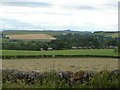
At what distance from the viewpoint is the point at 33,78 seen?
998 centimetres

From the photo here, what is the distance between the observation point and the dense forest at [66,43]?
4006 cm

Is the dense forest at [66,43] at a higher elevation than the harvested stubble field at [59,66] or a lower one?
higher

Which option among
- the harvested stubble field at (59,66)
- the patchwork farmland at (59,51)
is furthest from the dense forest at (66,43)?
the harvested stubble field at (59,66)

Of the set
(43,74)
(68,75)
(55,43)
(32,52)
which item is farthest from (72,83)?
(55,43)

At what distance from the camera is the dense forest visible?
131 ft

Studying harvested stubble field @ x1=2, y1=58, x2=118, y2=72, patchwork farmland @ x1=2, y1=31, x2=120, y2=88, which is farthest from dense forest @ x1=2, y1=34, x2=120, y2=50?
harvested stubble field @ x1=2, y1=58, x2=118, y2=72

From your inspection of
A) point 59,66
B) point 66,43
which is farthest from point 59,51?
point 59,66

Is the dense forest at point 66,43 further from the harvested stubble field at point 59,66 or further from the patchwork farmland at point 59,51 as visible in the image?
the harvested stubble field at point 59,66

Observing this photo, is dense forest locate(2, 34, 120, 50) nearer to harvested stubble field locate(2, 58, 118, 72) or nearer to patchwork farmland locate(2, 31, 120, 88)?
patchwork farmland locate(2, 31, 120, 88)

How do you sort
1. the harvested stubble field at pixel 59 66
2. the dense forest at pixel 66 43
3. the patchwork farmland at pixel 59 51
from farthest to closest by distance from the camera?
the dense forest at pixel 66 43, the patchwork farmland at pixel 59 51, the harvested stubble field at pixel 59 66

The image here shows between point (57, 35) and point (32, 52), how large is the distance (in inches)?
381

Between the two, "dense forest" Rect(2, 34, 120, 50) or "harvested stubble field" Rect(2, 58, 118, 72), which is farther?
"dense forest" Rect(2, 34, 120, 50)

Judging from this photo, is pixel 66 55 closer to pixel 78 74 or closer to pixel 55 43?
pixel 55 43

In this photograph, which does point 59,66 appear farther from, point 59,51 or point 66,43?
point 66,43
